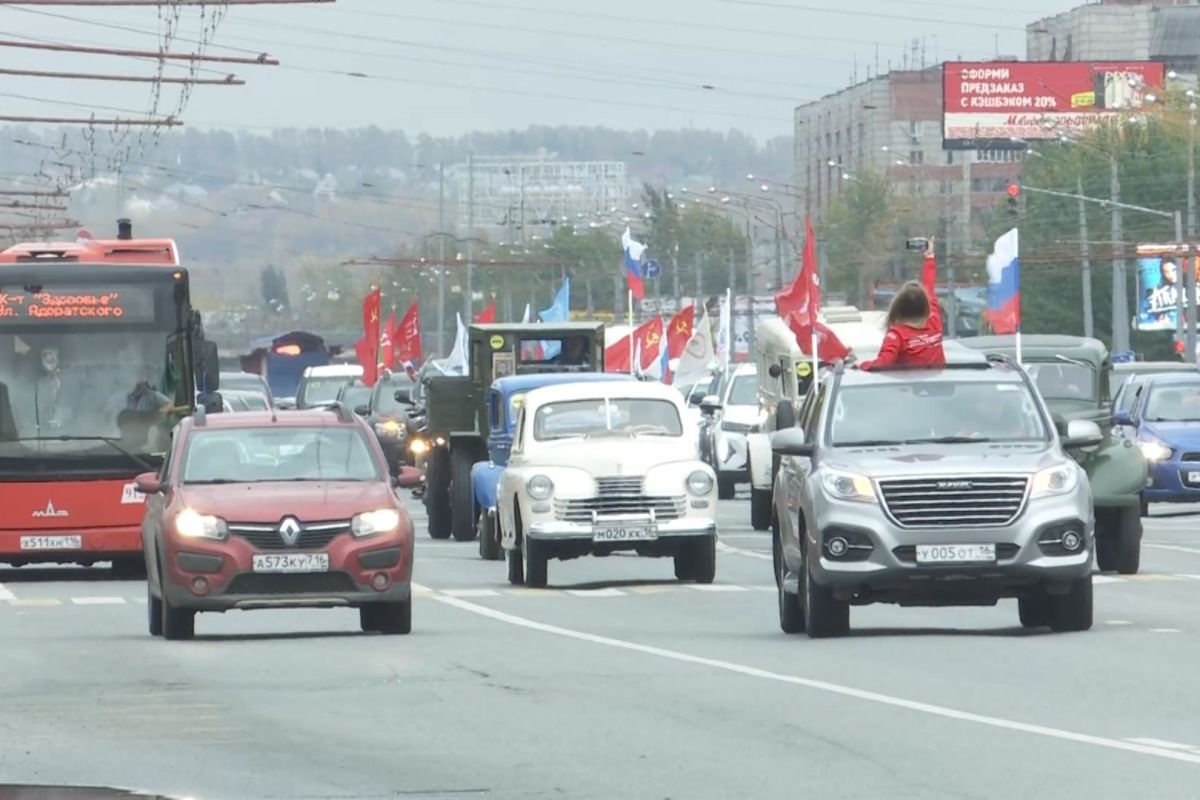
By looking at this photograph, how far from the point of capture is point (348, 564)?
65.3 feet

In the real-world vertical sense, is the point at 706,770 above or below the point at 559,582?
above

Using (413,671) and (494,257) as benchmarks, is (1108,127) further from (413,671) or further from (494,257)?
(413,671)

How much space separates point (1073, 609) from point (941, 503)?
1.46m

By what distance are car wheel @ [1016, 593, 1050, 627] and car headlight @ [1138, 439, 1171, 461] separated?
18611mm

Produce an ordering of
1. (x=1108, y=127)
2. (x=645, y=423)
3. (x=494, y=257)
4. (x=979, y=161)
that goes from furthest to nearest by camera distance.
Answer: (x=979, y=161)
(x=494, y=257)
(x=1108, y=127)
(x=645, y=423)

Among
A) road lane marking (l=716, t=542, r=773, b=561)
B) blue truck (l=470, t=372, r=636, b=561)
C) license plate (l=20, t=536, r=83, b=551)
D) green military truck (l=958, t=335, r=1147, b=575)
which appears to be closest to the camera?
green military truck (l=958, t=335, r=1147, b=575)

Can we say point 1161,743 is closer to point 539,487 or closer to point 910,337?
point 910,337

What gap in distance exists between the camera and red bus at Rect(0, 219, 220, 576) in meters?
29.6

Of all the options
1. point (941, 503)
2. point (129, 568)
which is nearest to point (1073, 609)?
point (941, 503)

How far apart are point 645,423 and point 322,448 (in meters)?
6.67

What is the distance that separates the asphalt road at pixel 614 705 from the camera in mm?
11633

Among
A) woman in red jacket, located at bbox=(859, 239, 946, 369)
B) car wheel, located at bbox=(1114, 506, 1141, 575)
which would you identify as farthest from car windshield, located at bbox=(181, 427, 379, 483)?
car wheel, located at bbox=(1114, 506, 1141, 575)

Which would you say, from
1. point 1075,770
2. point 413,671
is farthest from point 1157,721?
point 413,671

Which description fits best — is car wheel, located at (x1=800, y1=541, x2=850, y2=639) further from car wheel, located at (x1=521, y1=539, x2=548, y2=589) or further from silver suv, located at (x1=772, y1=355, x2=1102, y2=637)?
car wheel, located at (x1=521, y1=539, x2=548, y2=589)
